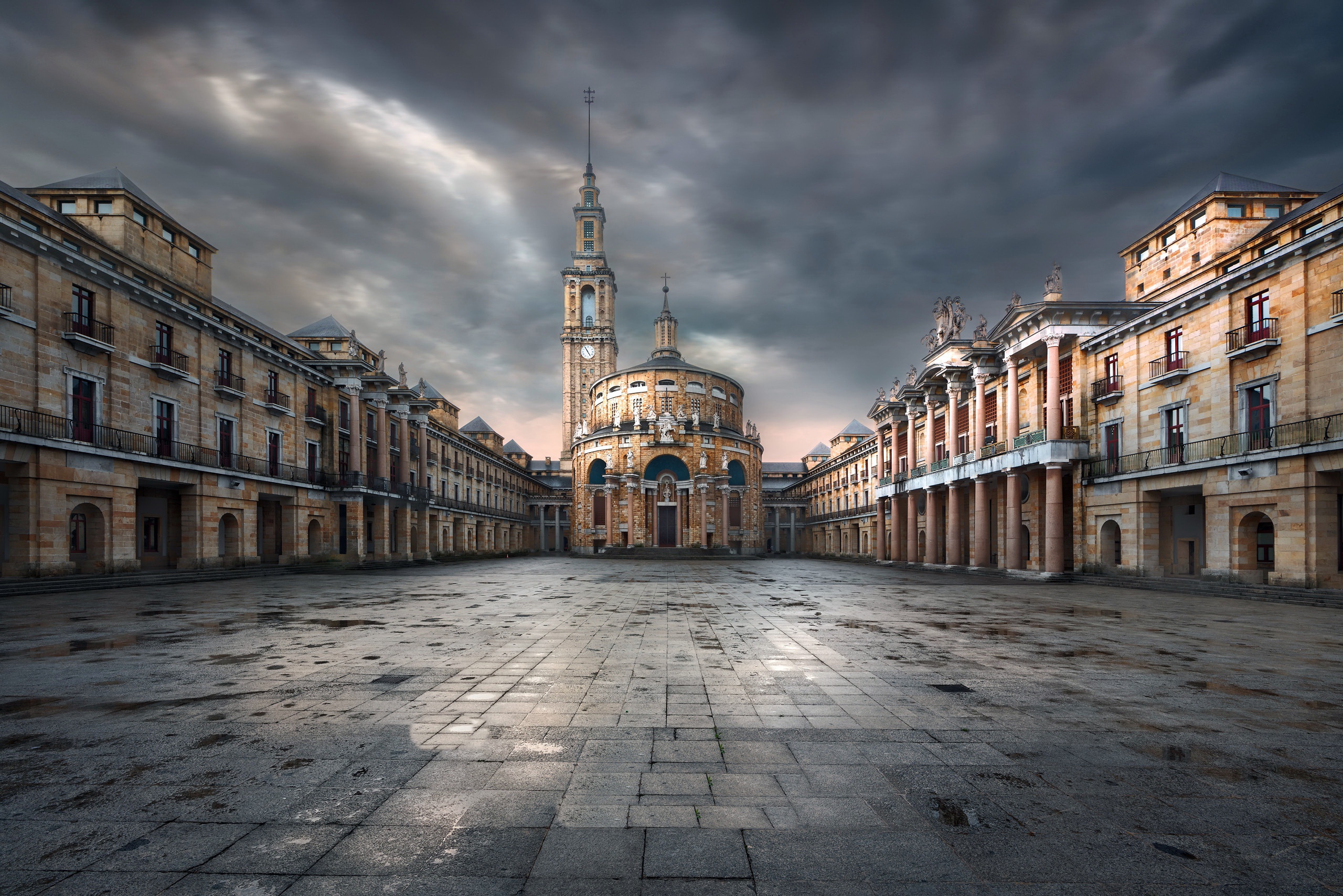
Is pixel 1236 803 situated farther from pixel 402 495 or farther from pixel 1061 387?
pixel 402 495

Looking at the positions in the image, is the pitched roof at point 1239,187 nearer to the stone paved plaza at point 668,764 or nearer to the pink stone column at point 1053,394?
the pink stone column at point 1053,394

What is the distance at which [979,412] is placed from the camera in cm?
3588

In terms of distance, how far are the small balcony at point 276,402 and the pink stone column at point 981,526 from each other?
39.1m

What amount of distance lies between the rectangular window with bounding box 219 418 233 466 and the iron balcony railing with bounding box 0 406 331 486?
34 millimetres

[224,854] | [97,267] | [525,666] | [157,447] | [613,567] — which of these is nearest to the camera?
[224,854]

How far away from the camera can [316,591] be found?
21688 mm

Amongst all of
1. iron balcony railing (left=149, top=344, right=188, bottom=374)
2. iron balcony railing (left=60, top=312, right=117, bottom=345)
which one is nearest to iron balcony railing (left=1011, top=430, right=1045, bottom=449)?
iron balcony railing (left=149, top=344, right=188, bottom=374)

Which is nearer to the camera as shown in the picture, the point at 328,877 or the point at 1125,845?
the point at 328,877

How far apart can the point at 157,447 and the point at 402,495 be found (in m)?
18.9

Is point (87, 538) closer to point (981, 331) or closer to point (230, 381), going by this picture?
point (230, 381)

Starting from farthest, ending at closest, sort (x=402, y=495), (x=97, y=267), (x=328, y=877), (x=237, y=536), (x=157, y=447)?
(x=402, y=495) < (x=237, y=536) < (x=157, y=447) < (x=97, y=267) < (x=328, y=877)

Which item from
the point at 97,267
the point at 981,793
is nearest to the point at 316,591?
the point at 97,267

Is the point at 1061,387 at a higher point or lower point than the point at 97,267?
lower

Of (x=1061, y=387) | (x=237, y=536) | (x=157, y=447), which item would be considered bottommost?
(x=237, y=536)
